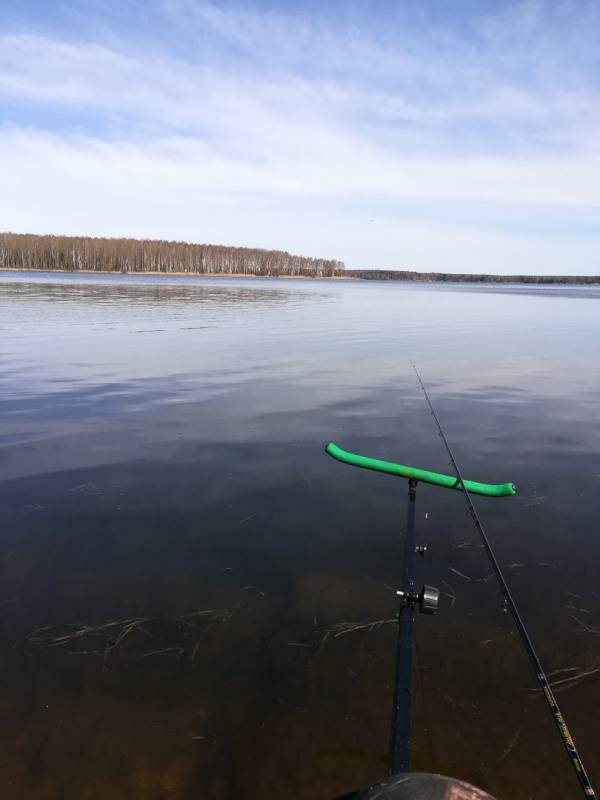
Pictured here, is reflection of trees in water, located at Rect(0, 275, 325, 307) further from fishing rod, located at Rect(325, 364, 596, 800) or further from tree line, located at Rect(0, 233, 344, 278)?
tree line, located at Rect(0, 233, 344, 278)

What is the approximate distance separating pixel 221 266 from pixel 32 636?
580ft

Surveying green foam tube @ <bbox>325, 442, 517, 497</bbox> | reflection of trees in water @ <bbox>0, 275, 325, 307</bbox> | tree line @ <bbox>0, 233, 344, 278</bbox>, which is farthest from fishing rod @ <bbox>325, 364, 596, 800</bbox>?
tree line @ <bbox>0, 233, 344, 278</bbox>

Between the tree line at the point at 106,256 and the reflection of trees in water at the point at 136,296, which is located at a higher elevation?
the tree line at the point at 106,256

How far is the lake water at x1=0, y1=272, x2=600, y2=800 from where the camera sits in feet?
10.9

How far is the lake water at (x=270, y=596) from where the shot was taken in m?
3.34

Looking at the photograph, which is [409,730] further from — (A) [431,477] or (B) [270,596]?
(A) [431,477]

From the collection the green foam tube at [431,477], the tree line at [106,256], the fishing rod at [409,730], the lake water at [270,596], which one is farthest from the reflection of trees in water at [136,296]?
the tree line at [106,256]

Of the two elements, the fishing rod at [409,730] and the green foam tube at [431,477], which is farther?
the green foam tube at [431,477]

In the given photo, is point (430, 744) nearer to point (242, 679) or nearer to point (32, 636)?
point (242, 679)

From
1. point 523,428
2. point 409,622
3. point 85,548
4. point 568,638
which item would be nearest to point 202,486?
point 85,548

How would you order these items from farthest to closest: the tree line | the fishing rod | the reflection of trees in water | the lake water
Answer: the tree line → the reflection of trees in water → the lake water → the fishing rod

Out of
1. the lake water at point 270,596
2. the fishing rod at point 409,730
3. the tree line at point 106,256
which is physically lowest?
the lake water at point 270,596

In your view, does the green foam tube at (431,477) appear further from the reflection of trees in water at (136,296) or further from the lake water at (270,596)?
the reflection of trees in water at (136,296)

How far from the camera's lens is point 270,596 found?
15.9 feet
